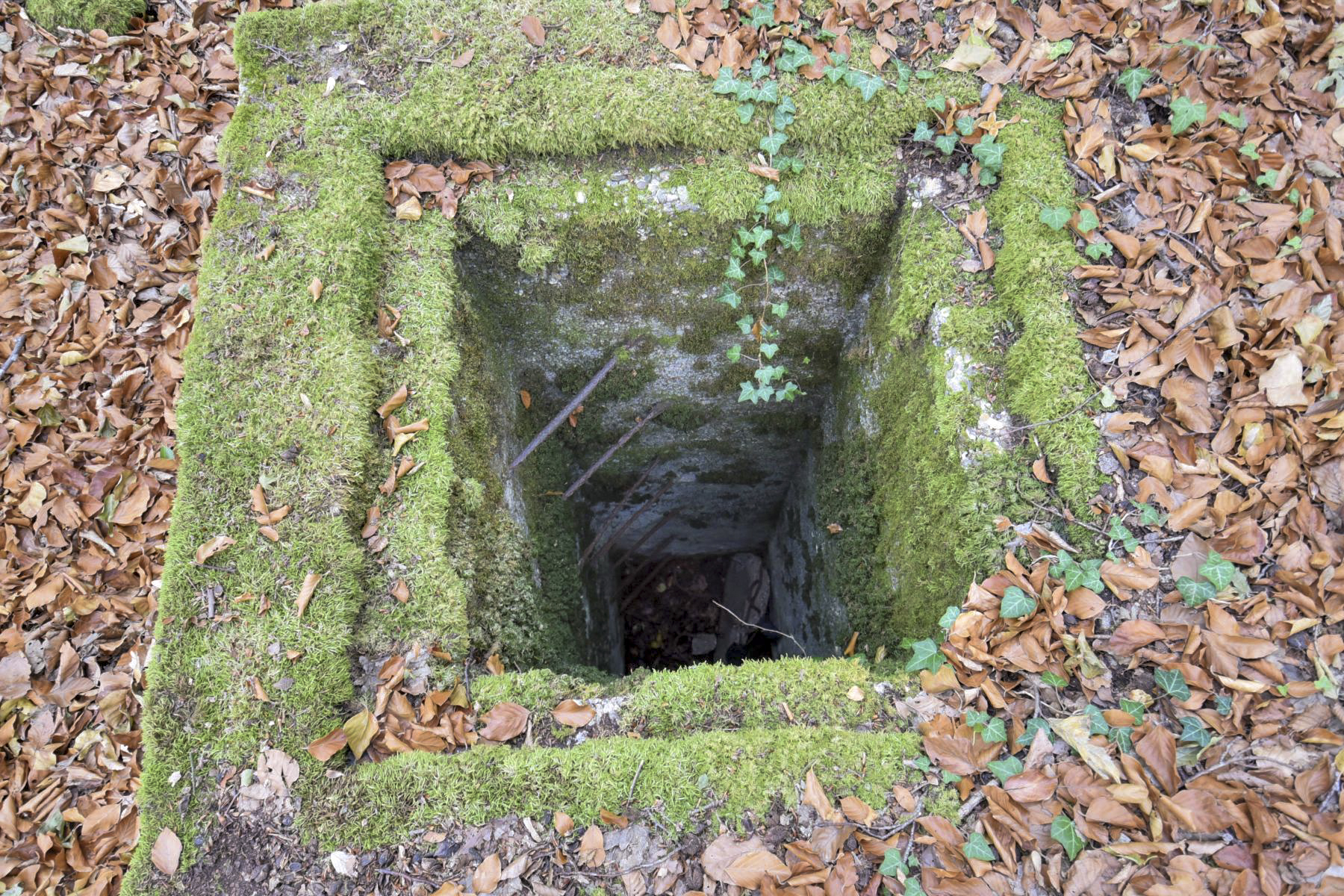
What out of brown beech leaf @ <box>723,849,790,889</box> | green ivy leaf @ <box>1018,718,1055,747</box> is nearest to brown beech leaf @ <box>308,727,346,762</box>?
brown beech leaf @ <box>723,849,790,889</box>

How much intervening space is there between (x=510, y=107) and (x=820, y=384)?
219cm

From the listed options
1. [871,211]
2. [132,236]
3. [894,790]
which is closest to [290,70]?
[132,236]

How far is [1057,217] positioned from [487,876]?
9.86ft

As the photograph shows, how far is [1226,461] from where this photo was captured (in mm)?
2143

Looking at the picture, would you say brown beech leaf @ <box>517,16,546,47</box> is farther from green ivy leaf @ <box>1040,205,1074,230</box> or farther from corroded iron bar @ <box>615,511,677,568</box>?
corroded iron bar @ <box>615,511,677,568</box>

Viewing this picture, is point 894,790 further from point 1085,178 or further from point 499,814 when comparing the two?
point 1085,178

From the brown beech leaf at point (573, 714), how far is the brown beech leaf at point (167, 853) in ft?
4.03

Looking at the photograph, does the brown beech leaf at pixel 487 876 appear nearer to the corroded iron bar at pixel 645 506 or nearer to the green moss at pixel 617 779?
the green moss at pixel 617 779

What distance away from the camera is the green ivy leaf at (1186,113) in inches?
94.3

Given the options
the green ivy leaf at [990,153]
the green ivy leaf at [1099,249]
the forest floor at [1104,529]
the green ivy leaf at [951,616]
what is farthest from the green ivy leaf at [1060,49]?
the green ivy leaf at [951,616]

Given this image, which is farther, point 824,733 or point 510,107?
point 510,107

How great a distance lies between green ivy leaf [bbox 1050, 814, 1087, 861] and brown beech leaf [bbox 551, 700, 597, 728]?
57.6 inches

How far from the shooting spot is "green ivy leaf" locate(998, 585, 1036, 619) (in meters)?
2.17

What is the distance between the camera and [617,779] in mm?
2119
